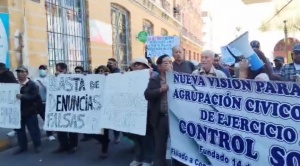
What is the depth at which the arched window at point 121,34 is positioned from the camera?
18.2 meters

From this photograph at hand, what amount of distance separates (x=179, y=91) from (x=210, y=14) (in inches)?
3233

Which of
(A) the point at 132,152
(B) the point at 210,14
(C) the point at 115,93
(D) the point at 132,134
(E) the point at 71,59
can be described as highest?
(B) the point at 210,14

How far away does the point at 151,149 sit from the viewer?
586cm

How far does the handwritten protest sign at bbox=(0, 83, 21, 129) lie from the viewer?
7.15 m

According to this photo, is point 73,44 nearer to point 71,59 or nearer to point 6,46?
point 71,59

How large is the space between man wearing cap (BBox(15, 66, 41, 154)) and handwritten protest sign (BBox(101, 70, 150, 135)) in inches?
60.9

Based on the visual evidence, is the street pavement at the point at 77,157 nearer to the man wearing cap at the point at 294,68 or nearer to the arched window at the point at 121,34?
the man wearing cap at the point at 294,68

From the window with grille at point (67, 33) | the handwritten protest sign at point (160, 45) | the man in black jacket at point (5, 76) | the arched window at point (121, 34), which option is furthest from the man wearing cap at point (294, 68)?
the arched window at point (121, 34)

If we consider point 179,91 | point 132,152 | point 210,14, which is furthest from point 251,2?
point 210,14

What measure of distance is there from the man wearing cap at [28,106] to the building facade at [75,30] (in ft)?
12.7

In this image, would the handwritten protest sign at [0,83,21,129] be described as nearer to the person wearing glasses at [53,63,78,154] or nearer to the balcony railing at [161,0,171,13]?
the person wearing glasses at [53,63,78,154]

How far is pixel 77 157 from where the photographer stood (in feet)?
22.1

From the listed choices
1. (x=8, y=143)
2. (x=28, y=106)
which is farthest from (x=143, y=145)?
(x=8, y=143)

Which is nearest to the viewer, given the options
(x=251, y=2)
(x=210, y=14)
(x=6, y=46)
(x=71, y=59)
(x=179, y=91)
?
(x=179, y=91)
